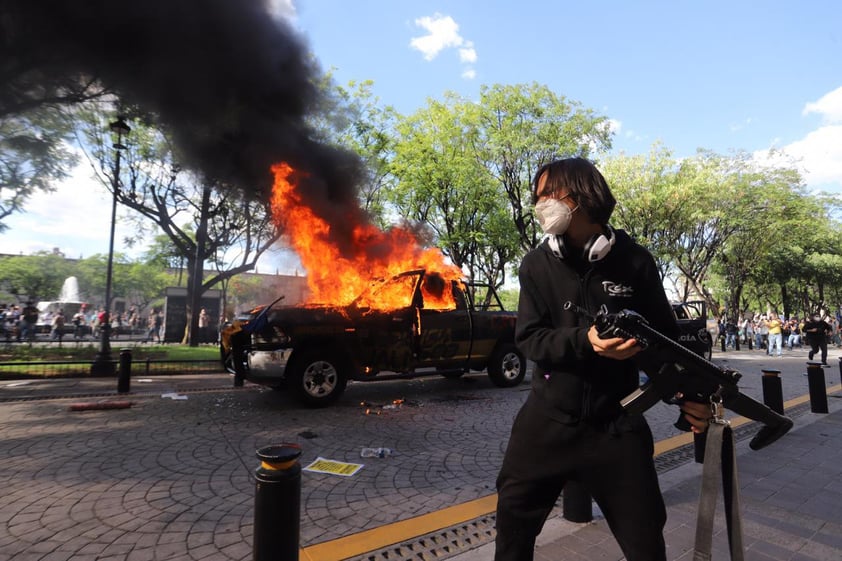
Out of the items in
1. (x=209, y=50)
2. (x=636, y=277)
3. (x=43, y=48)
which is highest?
(x=209, y=50)

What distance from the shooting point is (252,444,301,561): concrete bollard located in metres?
2.02

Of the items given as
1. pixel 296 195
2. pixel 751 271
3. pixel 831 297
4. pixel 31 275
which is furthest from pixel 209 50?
pixel 831 297

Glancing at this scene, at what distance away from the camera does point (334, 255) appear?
1077 centimetres

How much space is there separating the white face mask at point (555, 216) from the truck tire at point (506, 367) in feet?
23.1

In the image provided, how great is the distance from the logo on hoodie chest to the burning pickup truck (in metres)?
5.35

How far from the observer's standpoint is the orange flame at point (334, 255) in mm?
9055

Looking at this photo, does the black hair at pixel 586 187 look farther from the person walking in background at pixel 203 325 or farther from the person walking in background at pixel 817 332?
the person walking in background at pixel 203 325

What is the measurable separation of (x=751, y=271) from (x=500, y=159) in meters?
19.9

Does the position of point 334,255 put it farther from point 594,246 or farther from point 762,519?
point 594,246

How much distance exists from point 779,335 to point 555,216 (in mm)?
Answer: 22776

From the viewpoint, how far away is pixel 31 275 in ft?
128

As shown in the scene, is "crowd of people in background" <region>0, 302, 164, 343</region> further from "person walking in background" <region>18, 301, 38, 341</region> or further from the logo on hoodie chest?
the logo on hoodie chest

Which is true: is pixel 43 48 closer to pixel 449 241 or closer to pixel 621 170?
pixel 449 241

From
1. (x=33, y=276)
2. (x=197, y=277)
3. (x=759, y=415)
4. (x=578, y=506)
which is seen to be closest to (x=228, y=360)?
(x=578, y=506)
